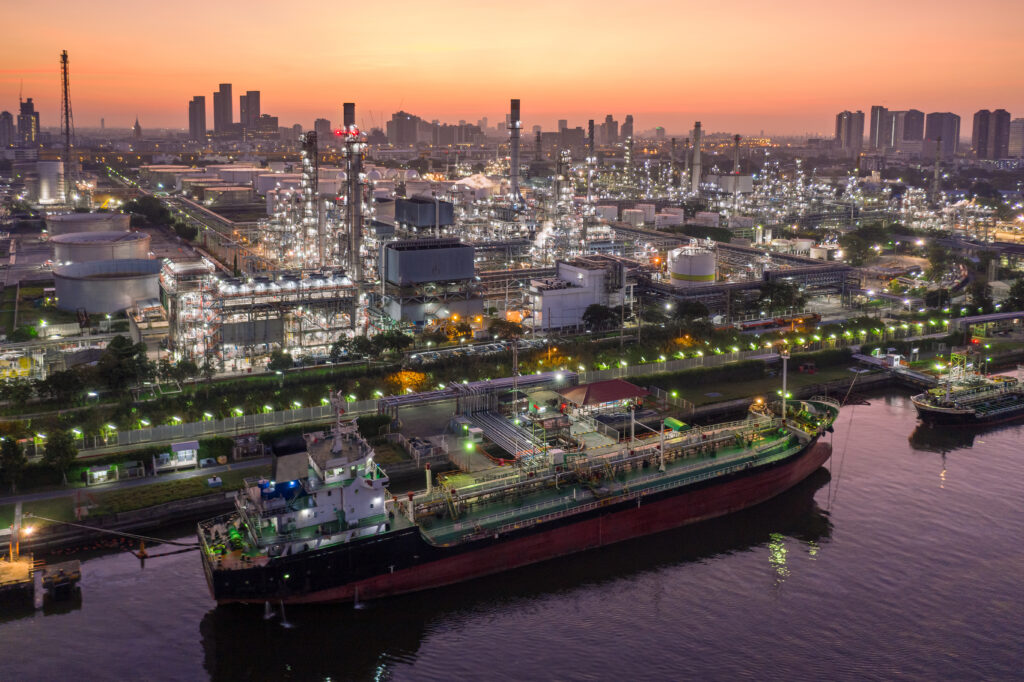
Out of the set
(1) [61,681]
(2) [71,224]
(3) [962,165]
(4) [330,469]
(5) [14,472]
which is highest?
(3) [962,165]

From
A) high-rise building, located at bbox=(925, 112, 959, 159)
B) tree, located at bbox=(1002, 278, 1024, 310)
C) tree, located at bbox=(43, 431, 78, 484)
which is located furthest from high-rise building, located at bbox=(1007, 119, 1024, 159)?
tree, located at bbox=(43, 431, 78, 484)

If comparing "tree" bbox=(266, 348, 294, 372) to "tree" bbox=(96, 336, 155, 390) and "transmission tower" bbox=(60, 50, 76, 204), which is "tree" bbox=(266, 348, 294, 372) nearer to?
"tree" bbox=(96, 336, 155, 390)

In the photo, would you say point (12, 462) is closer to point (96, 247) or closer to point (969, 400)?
point (969, 400)

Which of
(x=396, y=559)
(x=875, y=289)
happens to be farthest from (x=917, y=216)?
(x=396, y=559)

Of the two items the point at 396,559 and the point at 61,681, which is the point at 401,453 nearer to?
the point at 396,559

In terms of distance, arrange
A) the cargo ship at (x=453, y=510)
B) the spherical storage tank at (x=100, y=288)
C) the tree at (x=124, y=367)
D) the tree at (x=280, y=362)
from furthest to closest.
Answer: the spherical storage tank at (x=100, y=288) → the tree at (x=280, y=362) → the tree at (x=124, y=367) → the cargo ship at (x=453, y=510)

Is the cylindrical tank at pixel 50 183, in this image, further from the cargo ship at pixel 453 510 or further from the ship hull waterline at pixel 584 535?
the ship hull waterline at pixel 584 535

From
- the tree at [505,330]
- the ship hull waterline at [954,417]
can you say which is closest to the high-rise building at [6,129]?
the tree at [505,330]
